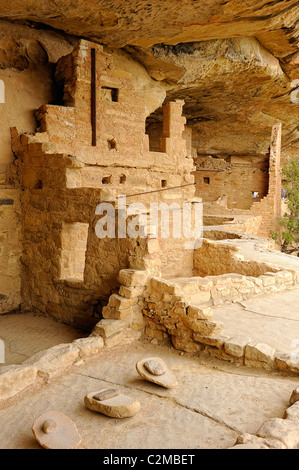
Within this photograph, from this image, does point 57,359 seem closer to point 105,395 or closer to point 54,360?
point 54,360

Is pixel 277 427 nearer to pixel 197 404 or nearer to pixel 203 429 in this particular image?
pixel 203 429

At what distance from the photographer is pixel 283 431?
2498 millimetres

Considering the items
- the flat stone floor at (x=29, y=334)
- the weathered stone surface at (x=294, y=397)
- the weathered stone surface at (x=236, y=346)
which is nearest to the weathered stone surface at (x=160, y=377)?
the weathered stone surface at (x=236, y=346)

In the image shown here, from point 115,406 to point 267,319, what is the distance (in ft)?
9.64

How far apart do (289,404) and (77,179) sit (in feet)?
13.9

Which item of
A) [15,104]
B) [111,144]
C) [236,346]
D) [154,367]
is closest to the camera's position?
[154,367]

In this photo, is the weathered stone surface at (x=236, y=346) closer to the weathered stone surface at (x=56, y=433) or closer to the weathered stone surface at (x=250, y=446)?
the weathered stone surface at (x=250, y=446)

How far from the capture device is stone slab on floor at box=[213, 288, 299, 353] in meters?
4.59

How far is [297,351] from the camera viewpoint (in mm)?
4004

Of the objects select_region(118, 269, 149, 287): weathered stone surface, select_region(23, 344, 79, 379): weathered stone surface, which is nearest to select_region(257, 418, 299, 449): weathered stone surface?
select_region(23, 344, 79, 379): weathered stone surface

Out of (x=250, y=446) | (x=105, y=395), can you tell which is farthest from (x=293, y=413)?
(x=105, y=395)

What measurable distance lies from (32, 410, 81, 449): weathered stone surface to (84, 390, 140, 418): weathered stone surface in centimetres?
32

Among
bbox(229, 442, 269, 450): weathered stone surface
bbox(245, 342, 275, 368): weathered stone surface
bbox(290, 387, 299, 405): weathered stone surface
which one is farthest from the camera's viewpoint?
bbox(245, 342, 275, 368): weathered stone surface

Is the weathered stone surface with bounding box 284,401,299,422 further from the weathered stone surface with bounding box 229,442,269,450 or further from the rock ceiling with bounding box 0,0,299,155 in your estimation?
the rock ceiling with bounding box 0,0,299,155
